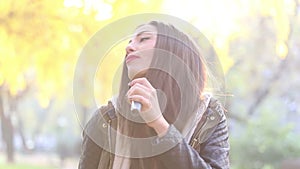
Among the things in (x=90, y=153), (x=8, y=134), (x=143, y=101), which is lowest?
(x=8, y=134)

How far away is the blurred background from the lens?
4.30 feet

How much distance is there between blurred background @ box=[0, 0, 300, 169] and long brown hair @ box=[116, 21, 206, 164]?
9 centimetres

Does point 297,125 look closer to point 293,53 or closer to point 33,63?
point 293,53

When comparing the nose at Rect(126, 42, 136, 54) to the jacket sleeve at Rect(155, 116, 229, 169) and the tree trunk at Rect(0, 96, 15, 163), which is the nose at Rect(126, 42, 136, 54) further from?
the tree trunk at Rect(0, 96, 15, 163)

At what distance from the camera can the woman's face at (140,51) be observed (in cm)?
52

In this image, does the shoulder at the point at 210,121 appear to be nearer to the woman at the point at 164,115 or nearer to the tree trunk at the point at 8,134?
the woman at the point at 164,115

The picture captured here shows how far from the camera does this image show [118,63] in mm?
597

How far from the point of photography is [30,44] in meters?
1.45

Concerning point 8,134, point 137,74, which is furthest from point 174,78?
point 8,134

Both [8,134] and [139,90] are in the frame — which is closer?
[139,90]

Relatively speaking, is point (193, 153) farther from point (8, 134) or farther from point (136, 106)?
point (8, 134)

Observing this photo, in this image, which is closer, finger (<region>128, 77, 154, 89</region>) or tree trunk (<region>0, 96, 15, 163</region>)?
finger (<region>128, 77, 154, 89</region>)

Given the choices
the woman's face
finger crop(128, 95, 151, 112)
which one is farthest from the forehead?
finger crop(128, 95, 151, 112)

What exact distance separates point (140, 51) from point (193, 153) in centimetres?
13
